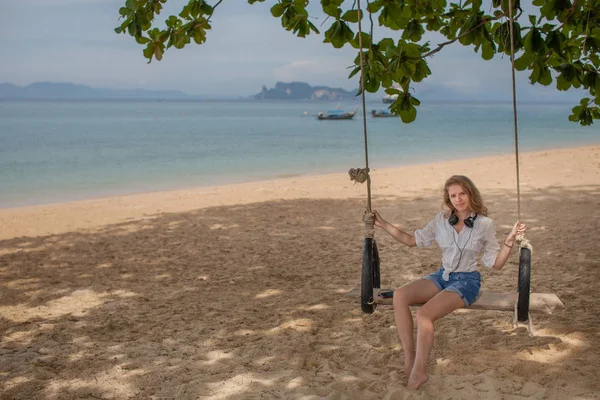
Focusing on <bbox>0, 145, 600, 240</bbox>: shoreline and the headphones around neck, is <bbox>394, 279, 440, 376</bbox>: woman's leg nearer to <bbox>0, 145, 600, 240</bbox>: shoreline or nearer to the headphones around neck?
A: the headphones around neck

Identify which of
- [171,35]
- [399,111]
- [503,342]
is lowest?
[503,342]

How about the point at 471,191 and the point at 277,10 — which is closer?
the point at 471,191

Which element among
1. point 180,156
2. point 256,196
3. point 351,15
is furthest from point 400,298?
point 180,156

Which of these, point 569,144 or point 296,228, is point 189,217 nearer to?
point 296,228

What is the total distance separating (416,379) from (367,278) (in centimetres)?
61

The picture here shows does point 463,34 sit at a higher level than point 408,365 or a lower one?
higher

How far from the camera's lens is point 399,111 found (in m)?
4.75

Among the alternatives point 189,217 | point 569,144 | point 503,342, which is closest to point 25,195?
point 189,217

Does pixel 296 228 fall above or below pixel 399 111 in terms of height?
→ below

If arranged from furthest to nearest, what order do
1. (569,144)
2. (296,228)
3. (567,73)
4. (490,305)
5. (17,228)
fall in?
1. (569,144)
2. (17,228)
3. (296,228)
4. (567,73)
5. (490,305)

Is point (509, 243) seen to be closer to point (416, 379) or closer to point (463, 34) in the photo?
point (416, 379)

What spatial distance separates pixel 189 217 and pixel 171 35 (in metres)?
5.71

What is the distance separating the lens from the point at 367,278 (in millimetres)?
3707

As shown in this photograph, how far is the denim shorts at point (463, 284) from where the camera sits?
3.70 metres
